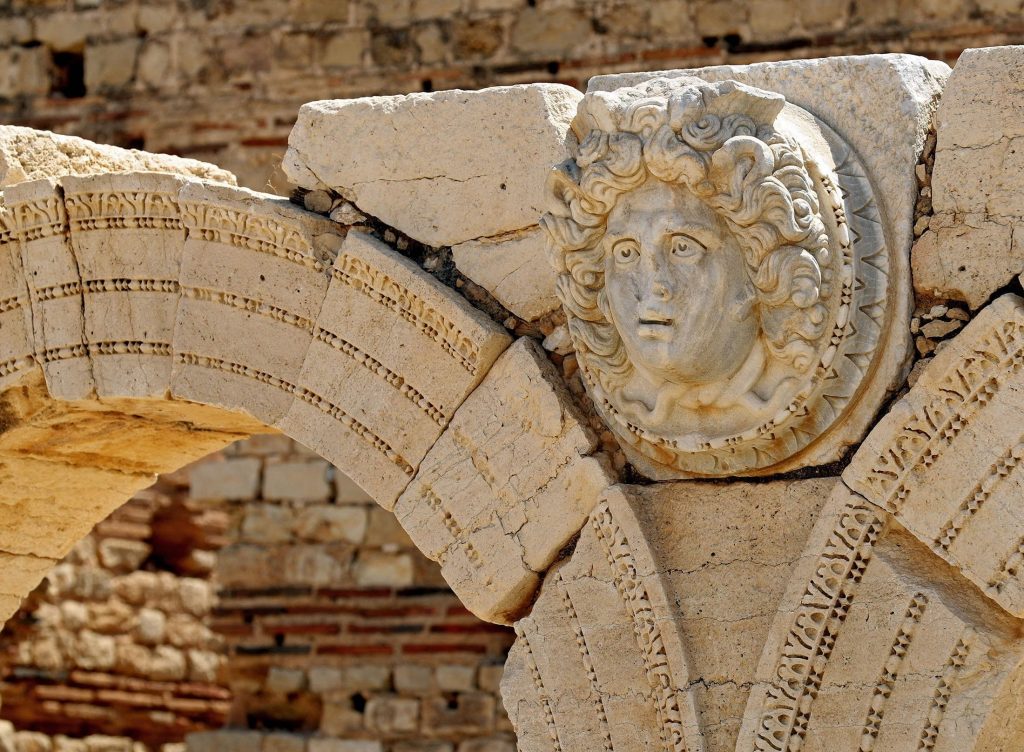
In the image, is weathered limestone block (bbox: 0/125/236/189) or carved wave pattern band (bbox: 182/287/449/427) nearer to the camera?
carved wave pattern band (bbox: 182/287/449/427)

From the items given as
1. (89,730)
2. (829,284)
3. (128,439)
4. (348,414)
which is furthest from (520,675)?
(89,730)

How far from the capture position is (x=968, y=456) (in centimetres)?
384

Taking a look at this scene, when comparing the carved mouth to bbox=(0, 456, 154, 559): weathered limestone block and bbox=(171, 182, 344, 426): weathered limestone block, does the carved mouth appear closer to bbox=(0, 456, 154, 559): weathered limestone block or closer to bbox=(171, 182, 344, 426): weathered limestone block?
bbox=(171, 182, 344, 426): weathered limestone block

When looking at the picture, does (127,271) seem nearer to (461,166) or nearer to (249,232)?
(249,232)

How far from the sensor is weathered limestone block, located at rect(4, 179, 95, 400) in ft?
16.6

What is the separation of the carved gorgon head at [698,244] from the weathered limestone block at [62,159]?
1579mm

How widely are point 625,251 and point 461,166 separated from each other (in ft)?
2.27

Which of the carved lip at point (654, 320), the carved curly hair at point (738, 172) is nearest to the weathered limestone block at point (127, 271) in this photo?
the carved curly hair at point (738, 172)

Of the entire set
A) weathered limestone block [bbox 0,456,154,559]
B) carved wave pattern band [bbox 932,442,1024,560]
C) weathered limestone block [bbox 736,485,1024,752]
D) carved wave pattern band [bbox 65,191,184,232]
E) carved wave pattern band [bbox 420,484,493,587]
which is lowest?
weathered limestone block [bbox 736,485,1024,752]

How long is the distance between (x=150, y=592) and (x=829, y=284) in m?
7.35

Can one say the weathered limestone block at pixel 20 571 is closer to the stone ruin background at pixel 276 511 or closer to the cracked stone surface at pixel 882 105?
the cracked stone surface at pixel 882 105

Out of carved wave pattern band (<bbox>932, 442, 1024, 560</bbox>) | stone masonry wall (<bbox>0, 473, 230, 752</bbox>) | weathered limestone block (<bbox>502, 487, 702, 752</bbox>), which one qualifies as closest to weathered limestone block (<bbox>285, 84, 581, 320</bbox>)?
weathered limestone block (<bbox>502, 487, 702, 752</bbox>)

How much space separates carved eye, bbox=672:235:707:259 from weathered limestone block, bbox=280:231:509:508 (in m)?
0.62

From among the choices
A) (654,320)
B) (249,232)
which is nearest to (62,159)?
(249,232)
